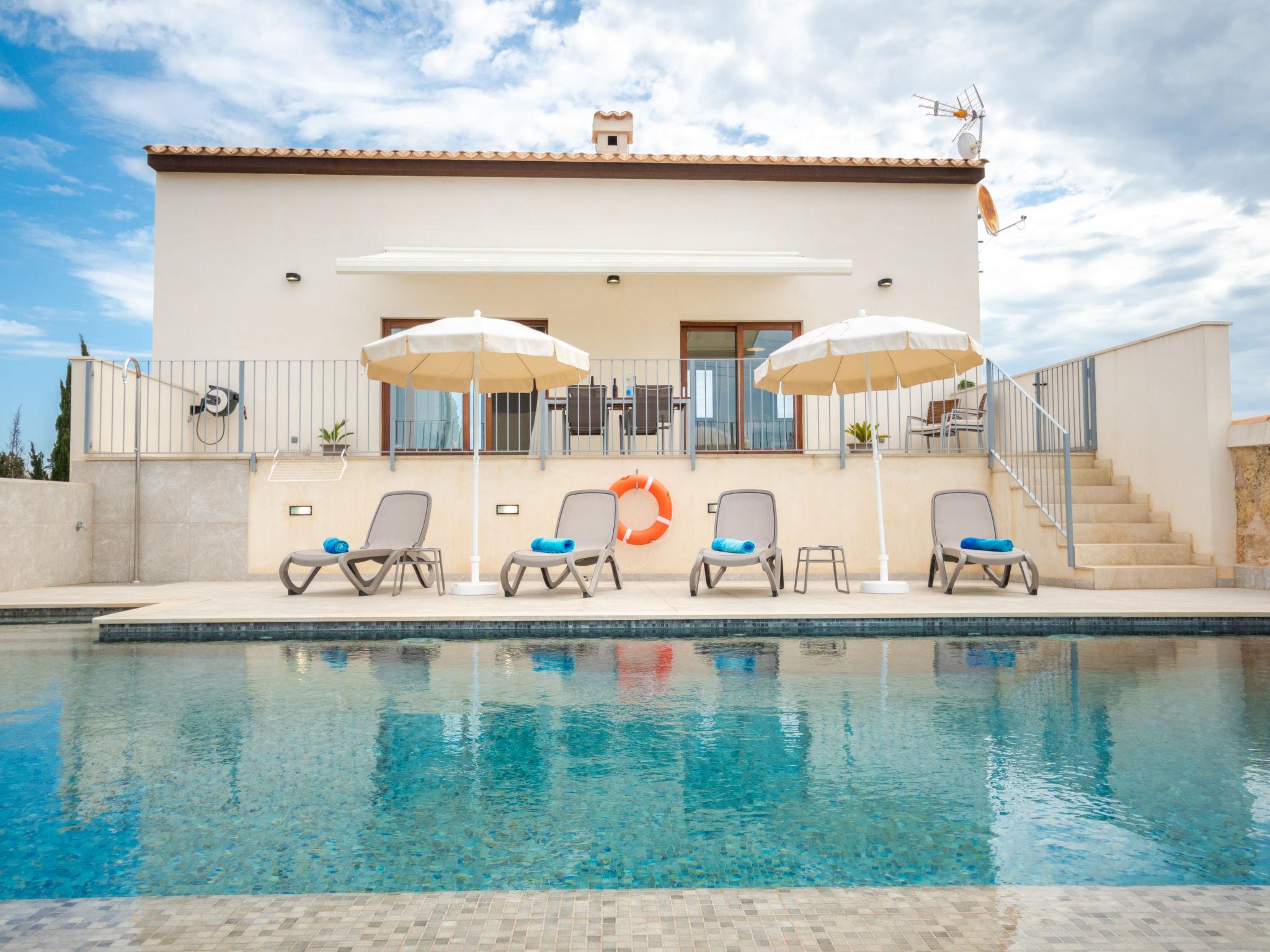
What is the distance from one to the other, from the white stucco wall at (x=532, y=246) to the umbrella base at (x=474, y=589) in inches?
189

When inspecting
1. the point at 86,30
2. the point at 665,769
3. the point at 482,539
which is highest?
the point at 86,30

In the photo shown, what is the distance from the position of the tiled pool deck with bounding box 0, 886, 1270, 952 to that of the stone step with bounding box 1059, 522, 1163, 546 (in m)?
7.36

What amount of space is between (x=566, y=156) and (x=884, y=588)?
7569 mm

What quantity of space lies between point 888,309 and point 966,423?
2455 mm

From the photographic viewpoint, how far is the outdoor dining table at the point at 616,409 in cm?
926

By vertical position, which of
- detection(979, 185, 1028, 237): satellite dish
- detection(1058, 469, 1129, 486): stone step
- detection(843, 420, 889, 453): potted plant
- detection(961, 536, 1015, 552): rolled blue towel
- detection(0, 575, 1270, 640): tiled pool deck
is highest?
detection(979, 185, 1028, 237): satellite dish

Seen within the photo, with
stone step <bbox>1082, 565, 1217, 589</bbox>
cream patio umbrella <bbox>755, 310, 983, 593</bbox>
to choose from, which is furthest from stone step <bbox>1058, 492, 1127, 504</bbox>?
cream patio umbrella <bbox>755, 310, 983, 593</bbox>

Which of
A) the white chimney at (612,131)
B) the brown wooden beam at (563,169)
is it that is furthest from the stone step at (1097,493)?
the white chimney at (612,131)

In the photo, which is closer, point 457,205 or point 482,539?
point 482,539

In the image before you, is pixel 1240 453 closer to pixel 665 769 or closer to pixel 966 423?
pixel 966 423

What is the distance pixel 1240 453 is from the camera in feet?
25.8

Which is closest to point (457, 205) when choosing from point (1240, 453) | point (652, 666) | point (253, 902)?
point (652, 666)

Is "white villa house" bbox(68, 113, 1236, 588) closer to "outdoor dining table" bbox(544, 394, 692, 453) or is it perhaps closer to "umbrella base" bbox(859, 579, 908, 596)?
"outdoor dining table" bbox(544, 394, 692, 453)

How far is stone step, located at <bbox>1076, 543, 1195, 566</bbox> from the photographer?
8.14 meters
